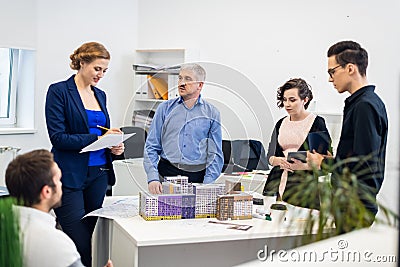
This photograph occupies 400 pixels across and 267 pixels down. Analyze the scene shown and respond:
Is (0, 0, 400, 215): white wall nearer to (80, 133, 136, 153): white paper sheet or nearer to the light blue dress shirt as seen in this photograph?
the light blue dress shirt

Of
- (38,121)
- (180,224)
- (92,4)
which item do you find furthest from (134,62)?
(180,224)

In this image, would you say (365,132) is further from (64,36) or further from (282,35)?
(64,36)

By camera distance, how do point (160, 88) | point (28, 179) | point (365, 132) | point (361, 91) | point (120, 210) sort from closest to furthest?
point (28, 179), point (365, 132), point (361, 91), point (120, 210), point (160, 88)

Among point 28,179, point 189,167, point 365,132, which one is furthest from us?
point 189,167

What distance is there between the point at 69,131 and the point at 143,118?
418 mm

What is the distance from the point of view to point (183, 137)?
121 inches

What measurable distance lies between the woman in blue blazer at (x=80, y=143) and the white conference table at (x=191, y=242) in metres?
0.38

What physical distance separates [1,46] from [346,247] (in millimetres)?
3958

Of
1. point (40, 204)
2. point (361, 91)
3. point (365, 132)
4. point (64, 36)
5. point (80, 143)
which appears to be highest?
point (64, 36)

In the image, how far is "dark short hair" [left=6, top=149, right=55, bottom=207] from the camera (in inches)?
74.3

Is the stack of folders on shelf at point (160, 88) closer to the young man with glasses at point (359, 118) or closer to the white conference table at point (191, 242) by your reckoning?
the white conference table at point (191, 242)

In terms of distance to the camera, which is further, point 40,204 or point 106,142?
point 106,142

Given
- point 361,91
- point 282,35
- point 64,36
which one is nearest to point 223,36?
point 282,35

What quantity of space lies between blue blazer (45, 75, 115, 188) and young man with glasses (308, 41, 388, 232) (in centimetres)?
125
